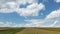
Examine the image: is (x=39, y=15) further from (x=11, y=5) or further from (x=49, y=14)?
(x=11, y=5)

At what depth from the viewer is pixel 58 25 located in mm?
2475

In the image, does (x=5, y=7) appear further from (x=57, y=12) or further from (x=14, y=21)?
(x=57, y=12)

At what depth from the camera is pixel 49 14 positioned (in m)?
2.51

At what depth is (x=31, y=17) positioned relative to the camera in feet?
8.24

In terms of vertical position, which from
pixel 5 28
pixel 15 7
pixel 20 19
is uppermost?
pixel 15 7

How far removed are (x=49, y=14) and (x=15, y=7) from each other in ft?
2.29

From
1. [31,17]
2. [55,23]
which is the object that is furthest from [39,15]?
[55,23]

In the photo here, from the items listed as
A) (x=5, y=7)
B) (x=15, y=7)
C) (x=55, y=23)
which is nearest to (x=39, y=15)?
(x=55, y=23)

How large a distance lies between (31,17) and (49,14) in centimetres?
36

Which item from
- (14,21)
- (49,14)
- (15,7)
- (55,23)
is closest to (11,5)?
(15,7)

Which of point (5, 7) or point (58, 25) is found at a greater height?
point (5, 7)

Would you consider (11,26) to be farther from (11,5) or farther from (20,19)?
(11,5)

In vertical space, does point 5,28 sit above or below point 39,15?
below

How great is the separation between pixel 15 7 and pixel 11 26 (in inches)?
15.4
